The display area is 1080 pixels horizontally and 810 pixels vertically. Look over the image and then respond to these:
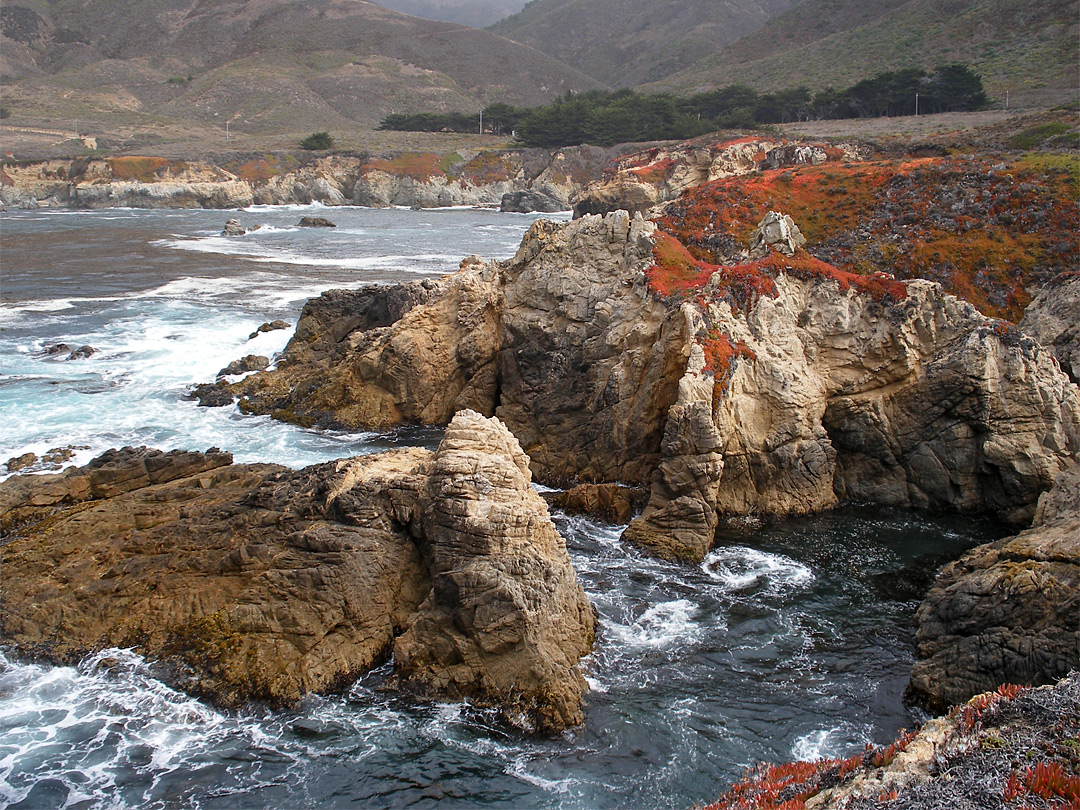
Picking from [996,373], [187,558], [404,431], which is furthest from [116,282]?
[996,373]

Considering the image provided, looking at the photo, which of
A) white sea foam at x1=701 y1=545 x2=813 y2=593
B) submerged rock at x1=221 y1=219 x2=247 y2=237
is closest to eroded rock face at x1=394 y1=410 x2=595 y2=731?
white sea foam at x1=701 y1=545 x2=813 y2=593

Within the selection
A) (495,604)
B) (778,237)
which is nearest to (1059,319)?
(778,237)

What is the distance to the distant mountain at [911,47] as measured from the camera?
283 ft

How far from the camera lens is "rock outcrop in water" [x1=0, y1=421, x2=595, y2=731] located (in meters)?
11.8

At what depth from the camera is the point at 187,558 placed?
522 inches

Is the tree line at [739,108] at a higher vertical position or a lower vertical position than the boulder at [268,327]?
higher

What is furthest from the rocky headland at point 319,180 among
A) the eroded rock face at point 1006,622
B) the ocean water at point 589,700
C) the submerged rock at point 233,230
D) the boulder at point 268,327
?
the eroded rock face at point 1006,622

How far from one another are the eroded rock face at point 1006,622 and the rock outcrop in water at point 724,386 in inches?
200

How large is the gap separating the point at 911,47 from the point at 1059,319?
108 metres

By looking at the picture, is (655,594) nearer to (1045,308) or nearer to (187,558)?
(187,558)

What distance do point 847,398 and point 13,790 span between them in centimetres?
1842

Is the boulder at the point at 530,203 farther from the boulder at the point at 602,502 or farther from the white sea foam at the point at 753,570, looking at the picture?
the white sea foam at the point at 753,570

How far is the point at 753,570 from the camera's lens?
53.3ft

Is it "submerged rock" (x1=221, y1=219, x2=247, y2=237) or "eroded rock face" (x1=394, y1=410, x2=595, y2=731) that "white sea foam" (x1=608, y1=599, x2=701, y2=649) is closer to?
"eroded rock face" (x1=394, y1=410, x2=595, y2=731)
